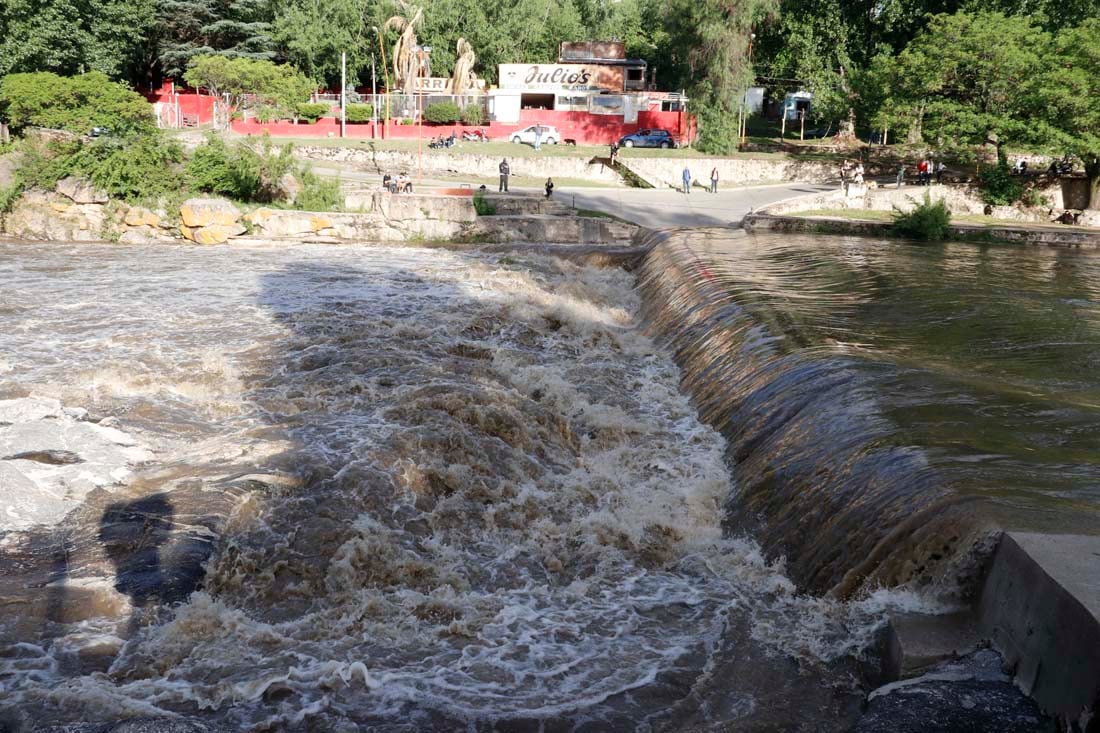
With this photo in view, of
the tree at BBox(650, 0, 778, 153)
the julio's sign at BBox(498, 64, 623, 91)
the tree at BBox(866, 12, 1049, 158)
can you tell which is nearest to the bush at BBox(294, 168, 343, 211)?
the tree at BBox(866, 12, 1049, 158)

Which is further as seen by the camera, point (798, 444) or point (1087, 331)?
point (1087, 331)

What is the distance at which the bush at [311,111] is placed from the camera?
162 ft

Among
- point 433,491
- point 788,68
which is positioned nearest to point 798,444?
point 433,491

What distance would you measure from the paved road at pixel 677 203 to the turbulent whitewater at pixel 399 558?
14.7 m

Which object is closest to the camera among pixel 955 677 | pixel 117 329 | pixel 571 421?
pixel 955 677

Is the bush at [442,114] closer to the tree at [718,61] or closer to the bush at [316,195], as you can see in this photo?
the tree at [718,61]

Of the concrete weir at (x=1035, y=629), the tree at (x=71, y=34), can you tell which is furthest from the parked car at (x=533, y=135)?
the concrete weir at (x=1035, y=629)

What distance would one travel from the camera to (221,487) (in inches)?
352

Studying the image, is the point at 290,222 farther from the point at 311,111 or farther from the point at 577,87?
the point at 577,87

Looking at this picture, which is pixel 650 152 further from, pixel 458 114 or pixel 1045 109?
pixel 1045 109

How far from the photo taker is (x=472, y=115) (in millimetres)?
51688

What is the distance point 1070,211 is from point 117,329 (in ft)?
96.2

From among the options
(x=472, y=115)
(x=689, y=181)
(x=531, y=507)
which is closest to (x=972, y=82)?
(x=689, y=181)

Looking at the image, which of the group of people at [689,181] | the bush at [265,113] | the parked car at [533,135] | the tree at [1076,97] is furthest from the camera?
the parked car at [533,135]
